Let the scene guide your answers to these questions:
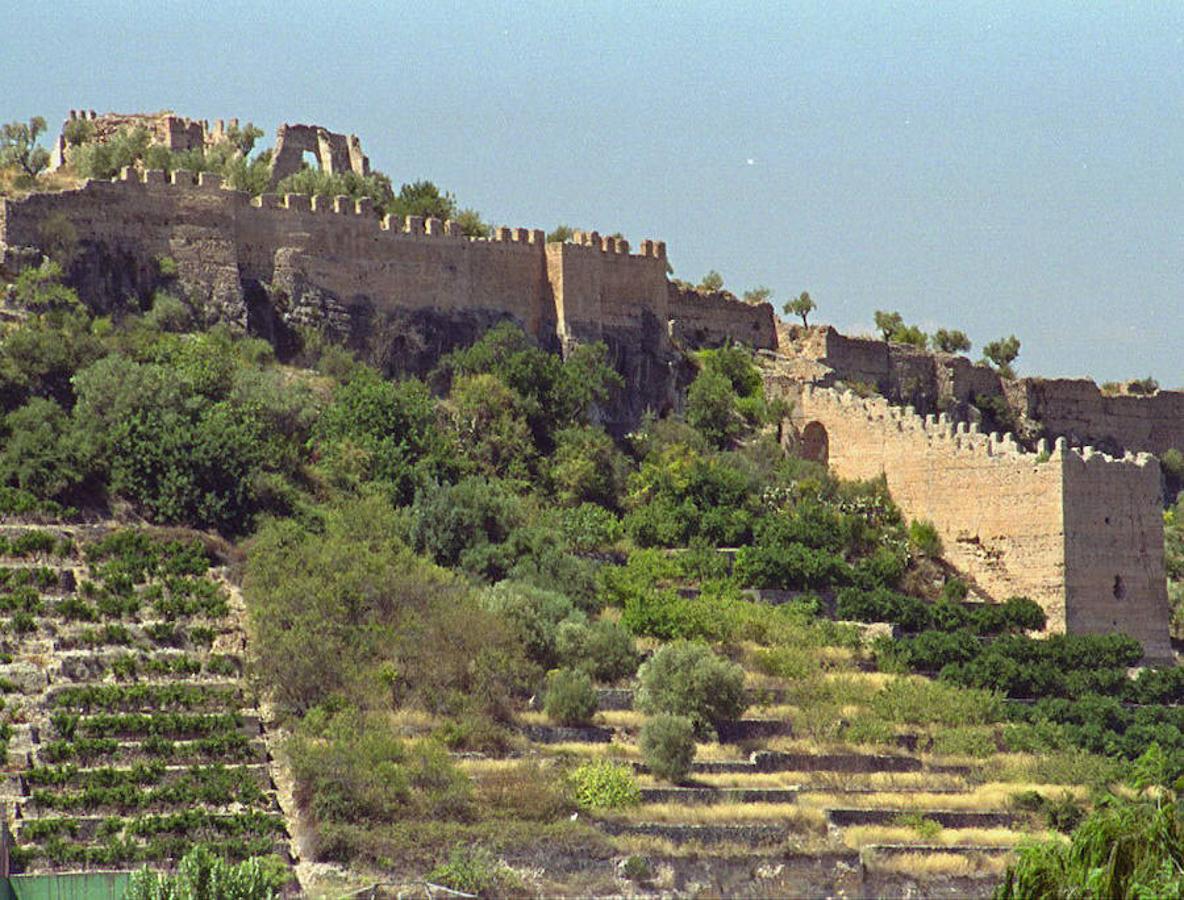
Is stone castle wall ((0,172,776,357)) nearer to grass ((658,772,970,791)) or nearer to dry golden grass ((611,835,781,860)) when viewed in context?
grass ((658,772,970,791))

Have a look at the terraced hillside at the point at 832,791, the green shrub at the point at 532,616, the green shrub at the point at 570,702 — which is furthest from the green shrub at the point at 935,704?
the green shrub at the point at 532,616

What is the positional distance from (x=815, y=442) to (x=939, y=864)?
17.6 metres

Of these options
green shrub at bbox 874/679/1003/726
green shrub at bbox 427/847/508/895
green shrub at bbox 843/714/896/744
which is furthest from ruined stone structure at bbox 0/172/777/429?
green shrub at bbox 427/847/508/895

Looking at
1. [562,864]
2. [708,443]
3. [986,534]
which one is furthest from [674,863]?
[708,443]

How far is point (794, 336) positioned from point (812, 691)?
58.3 ft

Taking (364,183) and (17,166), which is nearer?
(17,166)

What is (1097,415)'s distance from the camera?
59.9 meters

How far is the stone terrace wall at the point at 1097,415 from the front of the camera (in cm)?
5947

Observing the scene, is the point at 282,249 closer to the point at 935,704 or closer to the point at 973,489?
the point at 973,489

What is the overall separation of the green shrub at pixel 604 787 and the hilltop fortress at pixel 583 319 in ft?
36.4

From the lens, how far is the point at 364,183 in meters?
55.6

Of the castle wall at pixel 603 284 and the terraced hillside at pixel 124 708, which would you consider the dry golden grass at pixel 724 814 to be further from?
the castle wall at pixel 603 284

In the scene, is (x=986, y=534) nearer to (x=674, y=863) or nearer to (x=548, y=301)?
(x=548, y=301)

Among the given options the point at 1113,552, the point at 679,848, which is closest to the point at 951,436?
the point at 1113,552
